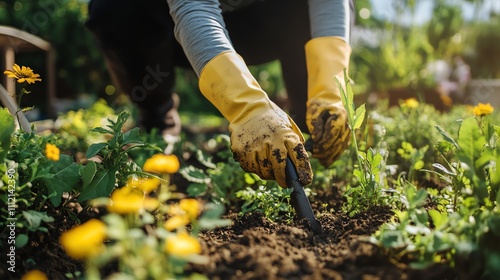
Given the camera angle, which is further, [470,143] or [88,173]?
[88,173]

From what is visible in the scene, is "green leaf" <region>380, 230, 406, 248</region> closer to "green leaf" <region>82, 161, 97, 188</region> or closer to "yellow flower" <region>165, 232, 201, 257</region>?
"yellow flower" <region>165, 232, 201, 257</region>

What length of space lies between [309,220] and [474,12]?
18.5ft

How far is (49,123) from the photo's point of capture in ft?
11.5

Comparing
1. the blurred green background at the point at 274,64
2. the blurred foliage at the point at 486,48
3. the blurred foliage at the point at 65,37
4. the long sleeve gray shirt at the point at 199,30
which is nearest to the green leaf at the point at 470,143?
the long sleeve gray shirt at the point at 199,30

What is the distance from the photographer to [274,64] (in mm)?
5945

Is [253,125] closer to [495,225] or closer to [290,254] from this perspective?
[290,254]

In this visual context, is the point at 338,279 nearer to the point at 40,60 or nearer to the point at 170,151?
the point at 170,151

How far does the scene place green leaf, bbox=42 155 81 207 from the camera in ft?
4.18

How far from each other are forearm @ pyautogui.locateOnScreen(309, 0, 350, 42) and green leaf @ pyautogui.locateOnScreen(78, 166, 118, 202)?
3.30 feet

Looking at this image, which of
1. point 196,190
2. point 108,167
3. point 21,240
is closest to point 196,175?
point 196,190

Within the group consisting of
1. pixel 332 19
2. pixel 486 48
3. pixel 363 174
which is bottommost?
pixel 486 48

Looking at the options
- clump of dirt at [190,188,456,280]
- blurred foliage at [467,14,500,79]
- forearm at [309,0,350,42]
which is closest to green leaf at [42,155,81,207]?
clump of dirt at [190,188,456,280]

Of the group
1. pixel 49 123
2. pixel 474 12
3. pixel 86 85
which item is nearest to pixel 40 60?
pixel 86 85

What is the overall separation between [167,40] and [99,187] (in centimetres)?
123
